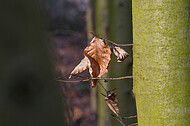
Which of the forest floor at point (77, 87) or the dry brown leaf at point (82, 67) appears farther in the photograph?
the forest floor at point (77, 87)

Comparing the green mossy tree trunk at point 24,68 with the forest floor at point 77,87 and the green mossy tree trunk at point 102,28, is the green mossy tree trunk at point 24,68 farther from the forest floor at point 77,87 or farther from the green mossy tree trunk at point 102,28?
the forest floor at point 77,87

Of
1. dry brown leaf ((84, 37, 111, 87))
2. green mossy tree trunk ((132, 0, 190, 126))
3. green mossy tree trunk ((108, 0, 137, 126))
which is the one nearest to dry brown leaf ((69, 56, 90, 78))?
dry brown leaf ((84, 37, 111, 87))

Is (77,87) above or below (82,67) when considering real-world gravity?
below

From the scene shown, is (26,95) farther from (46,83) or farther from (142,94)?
(142,94)

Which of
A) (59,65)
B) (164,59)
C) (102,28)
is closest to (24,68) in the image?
(164,59)

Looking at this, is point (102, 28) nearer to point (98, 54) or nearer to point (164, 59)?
point (98, 54)

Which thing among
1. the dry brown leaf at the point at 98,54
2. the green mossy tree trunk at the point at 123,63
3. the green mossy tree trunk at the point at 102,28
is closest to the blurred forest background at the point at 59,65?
the dry brown leaf at the point at 98,54
